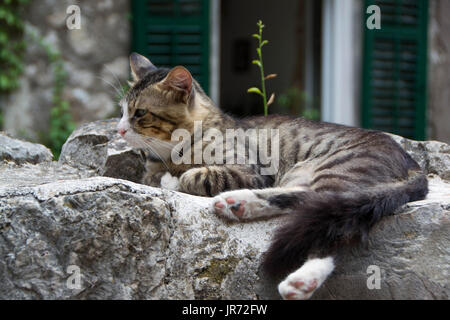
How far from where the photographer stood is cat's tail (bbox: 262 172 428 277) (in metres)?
2.04

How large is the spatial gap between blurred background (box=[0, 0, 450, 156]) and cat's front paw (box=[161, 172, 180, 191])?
7.94 feet

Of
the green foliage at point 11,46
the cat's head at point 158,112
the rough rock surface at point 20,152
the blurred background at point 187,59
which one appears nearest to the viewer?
the cat's head at point 158,112

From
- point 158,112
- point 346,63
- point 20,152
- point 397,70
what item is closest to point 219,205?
point 158,112

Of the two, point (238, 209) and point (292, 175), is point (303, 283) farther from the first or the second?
point (292, 175)

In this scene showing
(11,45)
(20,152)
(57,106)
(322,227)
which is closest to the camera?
(322,227)

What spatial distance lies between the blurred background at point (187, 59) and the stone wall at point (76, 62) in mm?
11

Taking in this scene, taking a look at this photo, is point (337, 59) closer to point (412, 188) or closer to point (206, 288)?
point (412, 188)

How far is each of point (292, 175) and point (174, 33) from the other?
11.7 ft

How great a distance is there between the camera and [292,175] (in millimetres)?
2787

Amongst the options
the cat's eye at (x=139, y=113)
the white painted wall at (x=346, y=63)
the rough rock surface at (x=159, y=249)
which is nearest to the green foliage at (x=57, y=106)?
the cat's eye at (x=139, y=113)

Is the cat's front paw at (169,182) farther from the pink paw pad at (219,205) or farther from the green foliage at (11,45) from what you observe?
the green foliage at (11,45)

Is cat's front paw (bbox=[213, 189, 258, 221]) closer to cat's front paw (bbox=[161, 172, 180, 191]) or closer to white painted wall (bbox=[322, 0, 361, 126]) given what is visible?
cat's front paw (bbox=[161, 172, 180, 191])

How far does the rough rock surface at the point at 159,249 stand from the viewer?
79.5 inches

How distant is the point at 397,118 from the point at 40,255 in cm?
548
